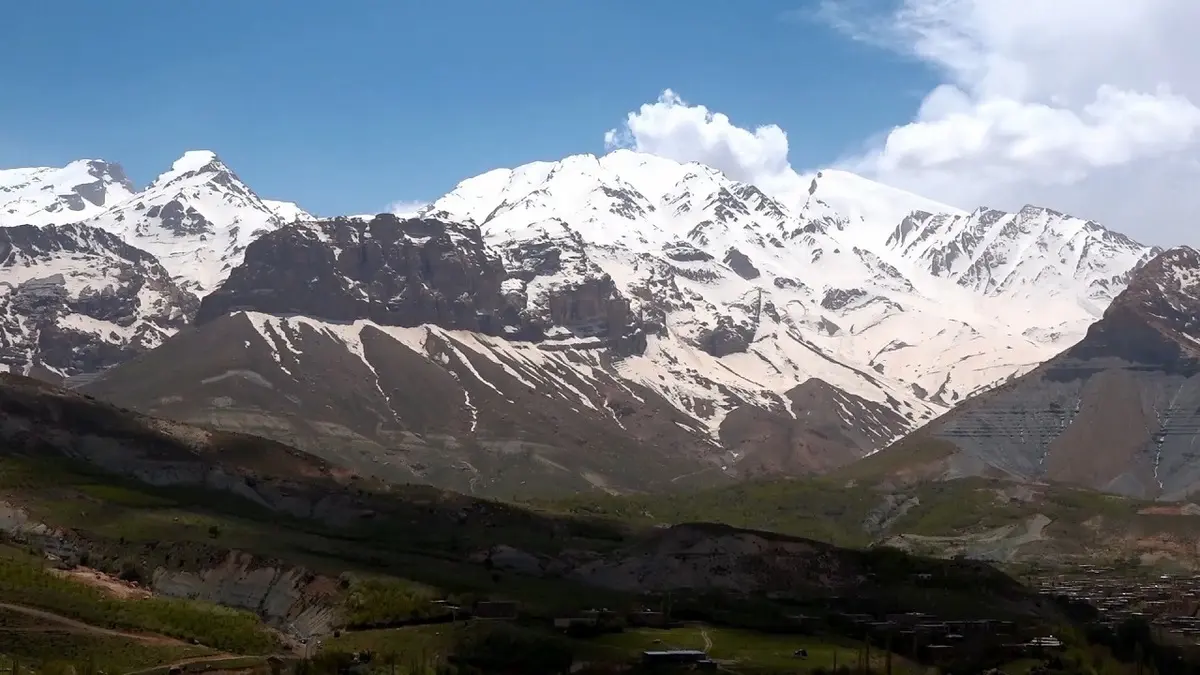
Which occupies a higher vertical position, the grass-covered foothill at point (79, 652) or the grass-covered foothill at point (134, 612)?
the grass-covered foothill at point (134, 612)

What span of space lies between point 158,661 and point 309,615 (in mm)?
35382

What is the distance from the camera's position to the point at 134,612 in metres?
145

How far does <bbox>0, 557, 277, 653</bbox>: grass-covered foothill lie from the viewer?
140 meters

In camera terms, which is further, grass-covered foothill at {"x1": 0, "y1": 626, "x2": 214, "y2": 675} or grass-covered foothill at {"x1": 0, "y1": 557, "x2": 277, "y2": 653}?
grass-covered foothill at {"x1": 0, "y1": 557, "x2": 277, "y2": 653}

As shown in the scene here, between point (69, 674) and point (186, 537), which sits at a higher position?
point (186, 537)

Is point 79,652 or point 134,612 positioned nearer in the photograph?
point 79,652

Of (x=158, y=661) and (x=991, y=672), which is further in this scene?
(x=991, y=672)

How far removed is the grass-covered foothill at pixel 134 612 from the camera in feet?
461

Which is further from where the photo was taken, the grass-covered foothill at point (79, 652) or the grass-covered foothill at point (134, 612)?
the grass-covered foothill at point (134, 612)

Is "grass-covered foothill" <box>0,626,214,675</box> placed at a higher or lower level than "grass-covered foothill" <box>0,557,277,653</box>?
lower

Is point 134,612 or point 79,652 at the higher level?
point 134,612

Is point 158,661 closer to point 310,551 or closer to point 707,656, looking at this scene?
point 707,656

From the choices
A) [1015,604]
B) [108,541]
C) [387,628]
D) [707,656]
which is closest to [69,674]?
[387,628]

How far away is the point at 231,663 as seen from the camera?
429 ft
